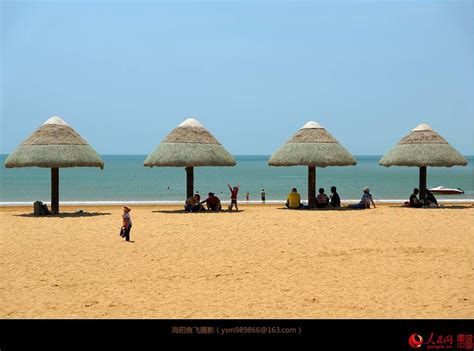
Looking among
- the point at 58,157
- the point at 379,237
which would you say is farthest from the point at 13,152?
the point at 379,237

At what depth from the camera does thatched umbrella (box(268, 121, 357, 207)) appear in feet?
66.1

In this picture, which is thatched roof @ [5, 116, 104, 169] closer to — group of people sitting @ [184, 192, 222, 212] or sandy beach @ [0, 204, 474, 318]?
sandy beach @ [0, 204, 474, 318]

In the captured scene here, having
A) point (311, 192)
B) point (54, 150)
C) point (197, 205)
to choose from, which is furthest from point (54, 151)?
point (311, 192)

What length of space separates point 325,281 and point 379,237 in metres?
4.48

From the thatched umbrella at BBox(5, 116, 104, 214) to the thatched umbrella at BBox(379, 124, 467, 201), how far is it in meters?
9.86

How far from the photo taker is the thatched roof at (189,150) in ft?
63.4

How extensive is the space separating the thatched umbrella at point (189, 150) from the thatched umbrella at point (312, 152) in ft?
5.83

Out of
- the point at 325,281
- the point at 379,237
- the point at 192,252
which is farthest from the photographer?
the point at 379,237

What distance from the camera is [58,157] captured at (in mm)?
18078

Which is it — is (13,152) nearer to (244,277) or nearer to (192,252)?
(192,252)

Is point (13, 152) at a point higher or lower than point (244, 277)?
higher
